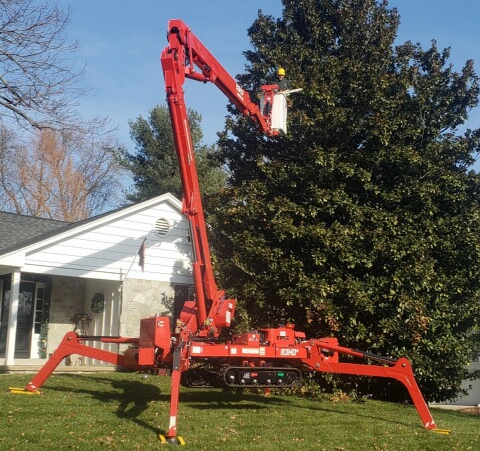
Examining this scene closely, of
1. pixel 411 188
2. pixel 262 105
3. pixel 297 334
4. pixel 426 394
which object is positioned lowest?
pixel 426 394

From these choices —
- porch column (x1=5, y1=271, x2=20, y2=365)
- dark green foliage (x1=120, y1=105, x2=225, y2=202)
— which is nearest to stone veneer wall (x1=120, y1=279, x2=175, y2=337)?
porch column (x1=5, y1=271, x2=20, y2=365)

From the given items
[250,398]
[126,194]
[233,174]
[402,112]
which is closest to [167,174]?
[126,194]

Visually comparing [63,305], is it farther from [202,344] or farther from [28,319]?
[202,344]

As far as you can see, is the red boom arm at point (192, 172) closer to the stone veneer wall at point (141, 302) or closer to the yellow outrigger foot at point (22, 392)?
the yellow outrigger foot at point (22, 392)

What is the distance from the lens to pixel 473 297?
14109 millimetres

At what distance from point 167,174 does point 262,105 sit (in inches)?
789

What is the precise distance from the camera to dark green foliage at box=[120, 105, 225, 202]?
103 feet

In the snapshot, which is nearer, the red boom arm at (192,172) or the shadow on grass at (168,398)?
the red boom arm at (192,172)

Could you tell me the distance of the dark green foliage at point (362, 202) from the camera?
1324 cm

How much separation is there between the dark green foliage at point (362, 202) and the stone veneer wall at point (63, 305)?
205 inches

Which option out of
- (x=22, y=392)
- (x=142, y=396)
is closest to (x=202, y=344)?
(x=142, y=396)

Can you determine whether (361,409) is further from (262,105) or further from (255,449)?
(262,105)

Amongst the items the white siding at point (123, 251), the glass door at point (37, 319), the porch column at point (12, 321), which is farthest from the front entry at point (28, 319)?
the porch column at point (12, 321)

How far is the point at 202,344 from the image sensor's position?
955 centimetres
